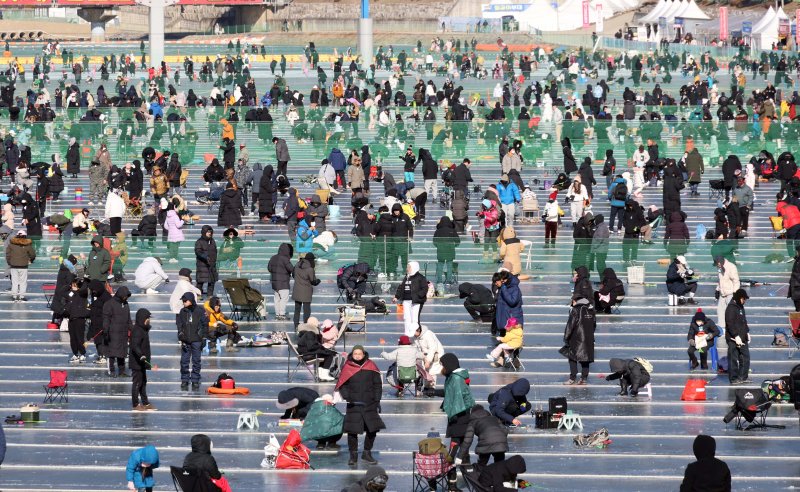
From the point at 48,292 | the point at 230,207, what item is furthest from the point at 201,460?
the point at 230,207

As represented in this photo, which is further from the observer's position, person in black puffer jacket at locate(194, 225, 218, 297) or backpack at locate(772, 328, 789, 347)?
person in black puffer jacket at locate(194, 225, 218, 297)

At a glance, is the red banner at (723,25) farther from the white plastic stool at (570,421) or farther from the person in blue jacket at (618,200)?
the white plastic stool at (570,421)

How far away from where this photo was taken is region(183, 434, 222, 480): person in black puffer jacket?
15016mm

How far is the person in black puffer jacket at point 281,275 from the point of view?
25703 millimetres

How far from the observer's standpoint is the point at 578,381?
21.9 meters

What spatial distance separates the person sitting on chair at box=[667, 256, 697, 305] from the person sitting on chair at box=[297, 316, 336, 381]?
276 inches

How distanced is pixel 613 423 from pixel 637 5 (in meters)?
81.2

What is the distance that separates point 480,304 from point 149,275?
5.60 m

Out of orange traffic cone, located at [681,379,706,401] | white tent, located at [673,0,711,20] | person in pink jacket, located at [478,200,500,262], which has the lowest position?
orange traffic cone, located at [681,379,706,401]

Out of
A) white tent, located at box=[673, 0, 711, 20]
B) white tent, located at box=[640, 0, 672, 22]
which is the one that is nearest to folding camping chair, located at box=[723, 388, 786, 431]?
white tent, located at box=[673, 0, 711, 20]

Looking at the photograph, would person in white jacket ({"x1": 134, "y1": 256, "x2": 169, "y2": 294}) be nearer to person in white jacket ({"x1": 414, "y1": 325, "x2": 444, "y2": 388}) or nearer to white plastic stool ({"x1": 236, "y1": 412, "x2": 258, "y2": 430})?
person in white jacket ({"x1": 414, "y1": 325, "x2": 444, "y2": 388})

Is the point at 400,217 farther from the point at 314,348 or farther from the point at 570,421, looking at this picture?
the point at 570,421

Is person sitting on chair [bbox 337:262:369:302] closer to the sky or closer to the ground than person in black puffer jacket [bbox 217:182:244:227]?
closer to the ground

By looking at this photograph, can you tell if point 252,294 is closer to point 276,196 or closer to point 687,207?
point 276,196
